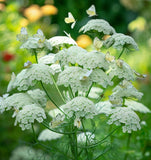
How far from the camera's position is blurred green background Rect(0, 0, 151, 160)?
83.7 inches

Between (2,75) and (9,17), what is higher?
(9,17)

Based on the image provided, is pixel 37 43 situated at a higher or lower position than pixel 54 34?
lower

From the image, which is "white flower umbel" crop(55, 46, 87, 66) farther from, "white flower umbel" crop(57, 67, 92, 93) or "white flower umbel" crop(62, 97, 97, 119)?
"white flower umbel" crop(62, 97, 97, 119)

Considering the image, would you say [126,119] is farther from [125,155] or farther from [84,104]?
[125,155]

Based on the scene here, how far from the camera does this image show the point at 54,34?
13.1ft

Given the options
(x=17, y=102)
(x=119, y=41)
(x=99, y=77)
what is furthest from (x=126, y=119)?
(x=17, y=102)

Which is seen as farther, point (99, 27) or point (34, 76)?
point (99, 27)

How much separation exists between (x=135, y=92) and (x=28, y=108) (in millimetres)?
Result: 480

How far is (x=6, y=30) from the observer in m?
3.22

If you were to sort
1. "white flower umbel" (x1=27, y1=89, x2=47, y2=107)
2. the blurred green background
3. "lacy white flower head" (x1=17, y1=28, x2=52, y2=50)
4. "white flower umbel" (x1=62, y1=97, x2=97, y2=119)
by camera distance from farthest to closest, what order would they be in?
the blurred green background → "white flower umbel" (x1=27, y1=89, x2=47, y2=107) → "lacy white flower head" (x1=17, y1=28, x2=52, y2=50) → "white flower umbel" (x1=62, y1=97, x2=97, y2=119)

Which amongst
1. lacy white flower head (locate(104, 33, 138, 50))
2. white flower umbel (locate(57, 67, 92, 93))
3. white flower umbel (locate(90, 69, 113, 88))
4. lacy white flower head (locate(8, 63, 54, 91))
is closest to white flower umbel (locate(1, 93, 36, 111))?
lacy white flower head (locate(8, 63, 54, 91))

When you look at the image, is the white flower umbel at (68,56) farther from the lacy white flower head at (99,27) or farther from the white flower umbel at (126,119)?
the white flower umbel at (126,119)

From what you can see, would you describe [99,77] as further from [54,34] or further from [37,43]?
[54,34]

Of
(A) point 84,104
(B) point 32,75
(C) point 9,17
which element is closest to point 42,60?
(B) point 32,75
